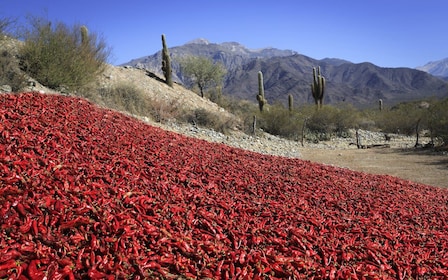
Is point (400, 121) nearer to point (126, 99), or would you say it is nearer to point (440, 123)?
point (440, 123)

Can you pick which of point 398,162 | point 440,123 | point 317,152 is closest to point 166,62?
point 317,152

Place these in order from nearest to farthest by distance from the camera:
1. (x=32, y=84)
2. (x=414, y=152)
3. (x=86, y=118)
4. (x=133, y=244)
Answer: (x=133, y=244) < (x=86, y=118) < (x=32, y=84) < (x=414, y=152)

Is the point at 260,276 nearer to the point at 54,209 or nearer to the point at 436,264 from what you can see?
the point at 54,209

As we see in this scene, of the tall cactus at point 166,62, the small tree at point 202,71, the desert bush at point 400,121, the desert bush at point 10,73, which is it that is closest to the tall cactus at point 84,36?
the desert bush at point 10,73

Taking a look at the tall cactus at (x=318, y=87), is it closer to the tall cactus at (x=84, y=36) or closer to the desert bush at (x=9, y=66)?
the tall cactus at (x=84, y=36)

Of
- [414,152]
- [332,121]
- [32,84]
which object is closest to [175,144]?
[32,84]

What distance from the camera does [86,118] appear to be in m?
6.48

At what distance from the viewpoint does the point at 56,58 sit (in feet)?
47.0

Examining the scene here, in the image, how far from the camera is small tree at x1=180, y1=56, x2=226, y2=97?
121ft

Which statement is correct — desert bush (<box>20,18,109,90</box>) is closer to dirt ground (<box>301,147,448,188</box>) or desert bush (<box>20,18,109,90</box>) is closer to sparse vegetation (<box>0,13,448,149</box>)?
sparse vegetation (<box>0,13,448,149</box>)

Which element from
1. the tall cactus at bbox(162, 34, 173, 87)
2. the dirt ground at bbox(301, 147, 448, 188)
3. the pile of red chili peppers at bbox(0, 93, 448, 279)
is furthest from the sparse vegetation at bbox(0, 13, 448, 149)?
the pile of red chili peppers at bbox(0, 93, 448, 279)

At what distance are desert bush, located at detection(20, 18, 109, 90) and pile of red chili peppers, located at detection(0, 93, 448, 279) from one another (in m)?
8.14

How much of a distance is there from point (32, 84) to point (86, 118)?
786 centimetres

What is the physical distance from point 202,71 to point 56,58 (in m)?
23.3
